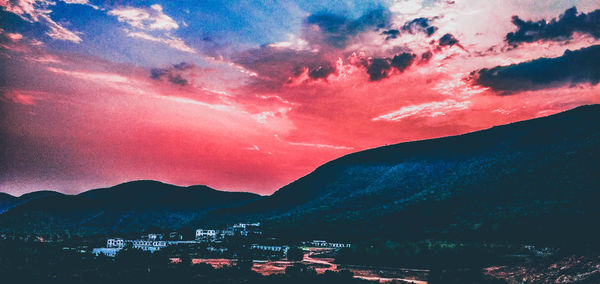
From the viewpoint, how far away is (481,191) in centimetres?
10706

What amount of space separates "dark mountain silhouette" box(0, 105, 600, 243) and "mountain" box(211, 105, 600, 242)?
0.27 metres

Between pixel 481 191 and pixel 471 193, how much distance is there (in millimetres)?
2574

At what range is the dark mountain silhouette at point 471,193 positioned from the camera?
80875mm

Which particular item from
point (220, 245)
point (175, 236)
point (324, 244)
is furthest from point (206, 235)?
point (324, 244)

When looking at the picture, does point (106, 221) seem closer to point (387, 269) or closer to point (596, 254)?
point (387, 269)

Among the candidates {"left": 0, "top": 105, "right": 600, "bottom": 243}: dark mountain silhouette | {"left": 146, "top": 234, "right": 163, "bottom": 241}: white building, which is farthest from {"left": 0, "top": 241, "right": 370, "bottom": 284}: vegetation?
{"left": 0, "top": 105, "right": 600, "bottom": 243}: dark mountain silhouette

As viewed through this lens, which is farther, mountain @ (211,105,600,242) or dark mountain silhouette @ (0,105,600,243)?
dark mountain silhouette @ (0,105,600,243)

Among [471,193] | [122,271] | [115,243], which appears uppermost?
[471,193]

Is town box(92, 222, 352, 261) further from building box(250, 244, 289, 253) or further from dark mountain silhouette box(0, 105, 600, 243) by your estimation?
dark mountain silhouette box(0, 105, 600, 243)

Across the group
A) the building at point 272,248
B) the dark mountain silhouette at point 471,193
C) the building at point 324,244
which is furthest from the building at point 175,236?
the building at point 324,244

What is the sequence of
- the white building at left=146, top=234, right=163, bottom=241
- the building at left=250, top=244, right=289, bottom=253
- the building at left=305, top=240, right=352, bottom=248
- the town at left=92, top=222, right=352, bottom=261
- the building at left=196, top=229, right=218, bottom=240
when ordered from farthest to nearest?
the building at left=196, top=229, right=218, bottom=240, the white building at left=146, top=234, right=163, bottom=241, the building at left=305, top=240, right=352, bottom=248, the building at left=250, top=244, right=289, bottom=253, the town at left=92, top=222, right=352, bottom=261

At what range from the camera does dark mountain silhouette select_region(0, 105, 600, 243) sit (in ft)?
265

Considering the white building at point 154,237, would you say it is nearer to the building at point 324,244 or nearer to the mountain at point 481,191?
the mountain at point 481,191

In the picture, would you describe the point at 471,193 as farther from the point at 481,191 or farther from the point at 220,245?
the point at 220,245
